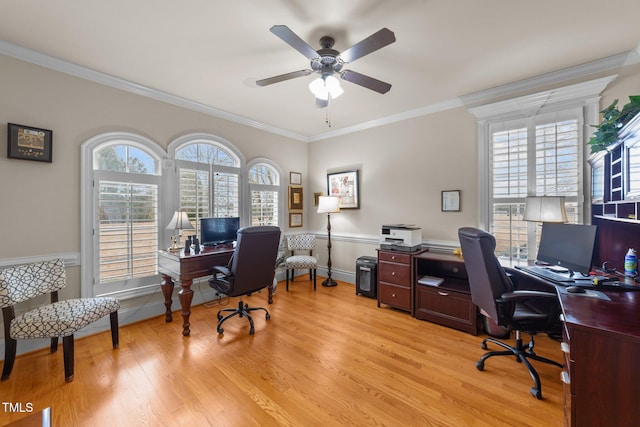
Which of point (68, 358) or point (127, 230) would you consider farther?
point (127, 230)

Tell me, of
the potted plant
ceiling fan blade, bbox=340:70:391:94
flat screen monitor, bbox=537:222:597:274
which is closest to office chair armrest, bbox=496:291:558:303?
flat screen monitor, bbox=537:222:597:274

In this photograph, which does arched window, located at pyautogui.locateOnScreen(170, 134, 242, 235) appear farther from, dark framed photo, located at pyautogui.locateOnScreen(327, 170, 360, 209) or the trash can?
the trash can

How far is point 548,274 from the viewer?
2.14 metres

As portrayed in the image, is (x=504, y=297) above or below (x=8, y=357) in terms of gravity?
above

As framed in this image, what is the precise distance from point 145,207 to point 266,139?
2178 millimetres

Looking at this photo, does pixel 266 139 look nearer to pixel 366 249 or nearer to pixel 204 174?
pixel 204 174

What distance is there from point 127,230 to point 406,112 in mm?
3998

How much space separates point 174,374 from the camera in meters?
2.08

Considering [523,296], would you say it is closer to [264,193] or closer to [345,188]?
[345,188]

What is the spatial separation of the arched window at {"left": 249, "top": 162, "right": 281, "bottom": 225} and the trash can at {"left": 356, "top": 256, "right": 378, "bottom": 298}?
1.73 meters

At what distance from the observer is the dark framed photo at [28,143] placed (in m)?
2.27

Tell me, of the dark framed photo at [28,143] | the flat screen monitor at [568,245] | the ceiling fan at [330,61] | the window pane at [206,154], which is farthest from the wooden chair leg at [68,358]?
the flat screen monitor at [568,245]

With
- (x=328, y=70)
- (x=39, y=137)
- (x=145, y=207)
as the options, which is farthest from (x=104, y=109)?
(x=328, y=70)

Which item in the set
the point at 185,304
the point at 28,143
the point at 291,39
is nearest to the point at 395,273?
the point at 185,304
